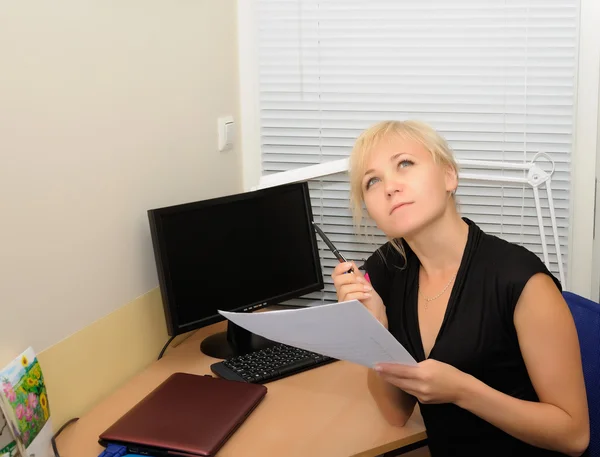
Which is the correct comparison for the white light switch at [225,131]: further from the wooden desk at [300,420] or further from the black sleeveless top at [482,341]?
the black sleeveless top at [482,341]

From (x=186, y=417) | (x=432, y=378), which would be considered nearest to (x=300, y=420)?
(x=186, y=417)

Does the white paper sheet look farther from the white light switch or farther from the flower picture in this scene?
the white light switch

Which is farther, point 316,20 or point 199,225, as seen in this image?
point 316,20

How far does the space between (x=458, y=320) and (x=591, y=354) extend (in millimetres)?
301

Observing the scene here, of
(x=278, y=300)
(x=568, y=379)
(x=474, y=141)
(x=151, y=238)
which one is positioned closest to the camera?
(x=568, y=379)

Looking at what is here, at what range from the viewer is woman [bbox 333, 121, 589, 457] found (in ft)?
4.30

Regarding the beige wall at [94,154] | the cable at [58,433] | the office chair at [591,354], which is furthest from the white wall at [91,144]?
the office chair at [591,354]

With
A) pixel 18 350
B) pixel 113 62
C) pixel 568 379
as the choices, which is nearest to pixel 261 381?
pixel 18 350

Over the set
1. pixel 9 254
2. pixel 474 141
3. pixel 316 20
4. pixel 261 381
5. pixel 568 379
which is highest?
pixel 316 20

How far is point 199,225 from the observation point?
181 cm

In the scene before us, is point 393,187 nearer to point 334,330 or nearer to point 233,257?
point 334,330

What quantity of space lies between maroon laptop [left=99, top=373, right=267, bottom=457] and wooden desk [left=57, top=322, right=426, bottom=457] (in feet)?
0.10

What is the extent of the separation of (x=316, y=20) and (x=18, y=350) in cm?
133

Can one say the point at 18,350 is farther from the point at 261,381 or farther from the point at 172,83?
the point at 172,83
